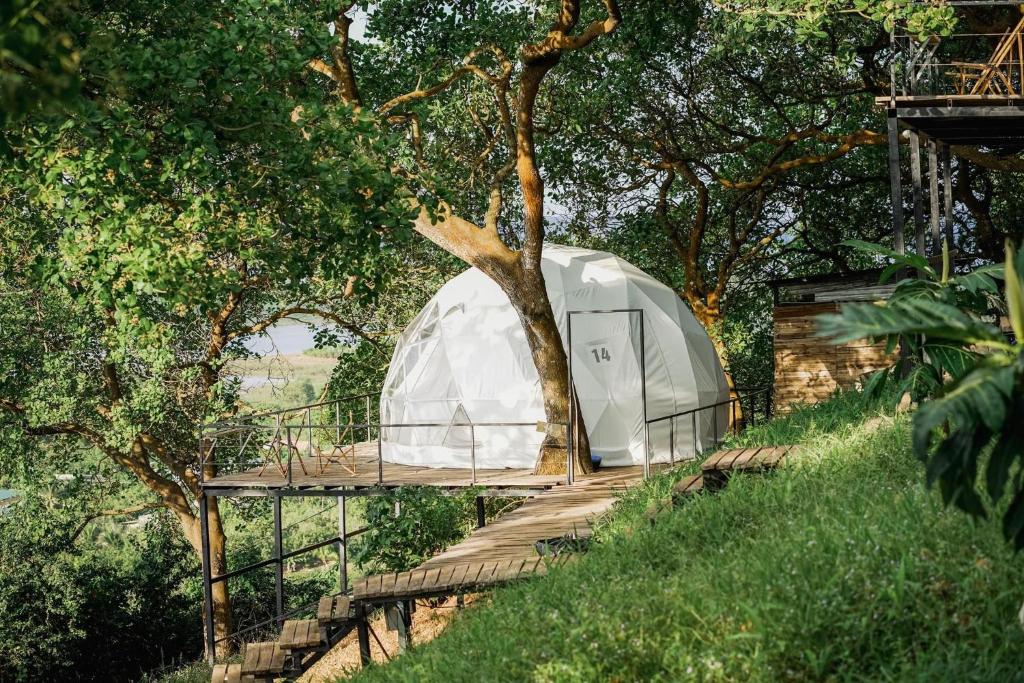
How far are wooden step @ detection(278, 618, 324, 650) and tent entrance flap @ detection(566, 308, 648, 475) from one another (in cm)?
682

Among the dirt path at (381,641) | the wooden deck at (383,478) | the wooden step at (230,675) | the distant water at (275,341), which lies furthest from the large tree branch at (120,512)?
the wooden step at (230,675)

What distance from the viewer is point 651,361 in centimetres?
1573

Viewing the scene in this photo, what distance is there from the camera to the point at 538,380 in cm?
1504

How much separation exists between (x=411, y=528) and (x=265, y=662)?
3483 mm

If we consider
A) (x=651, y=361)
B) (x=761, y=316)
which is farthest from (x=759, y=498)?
(x=761, y=316)

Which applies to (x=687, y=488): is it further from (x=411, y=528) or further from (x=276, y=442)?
(x=276, y=442)

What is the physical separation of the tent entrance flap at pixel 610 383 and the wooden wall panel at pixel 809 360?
88.2 inches

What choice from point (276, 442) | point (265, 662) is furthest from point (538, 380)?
point (265, 662)

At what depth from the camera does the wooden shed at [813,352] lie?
1574 cm

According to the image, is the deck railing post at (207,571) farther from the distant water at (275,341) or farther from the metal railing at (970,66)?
the metal railing at (970,66)

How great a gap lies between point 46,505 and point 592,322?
36.4 feet

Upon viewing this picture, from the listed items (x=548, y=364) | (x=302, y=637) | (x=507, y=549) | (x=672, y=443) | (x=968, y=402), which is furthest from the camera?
(x=548, y=364)

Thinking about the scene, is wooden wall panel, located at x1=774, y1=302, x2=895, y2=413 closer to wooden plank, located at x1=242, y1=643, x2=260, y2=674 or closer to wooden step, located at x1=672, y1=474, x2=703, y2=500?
wooden step, located at x1=672, y1=474, x2=703, y2=500

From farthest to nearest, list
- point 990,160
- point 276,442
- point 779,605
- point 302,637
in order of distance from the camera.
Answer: point 276,442 → point 990,160 → point 302,637 → point 779,605
